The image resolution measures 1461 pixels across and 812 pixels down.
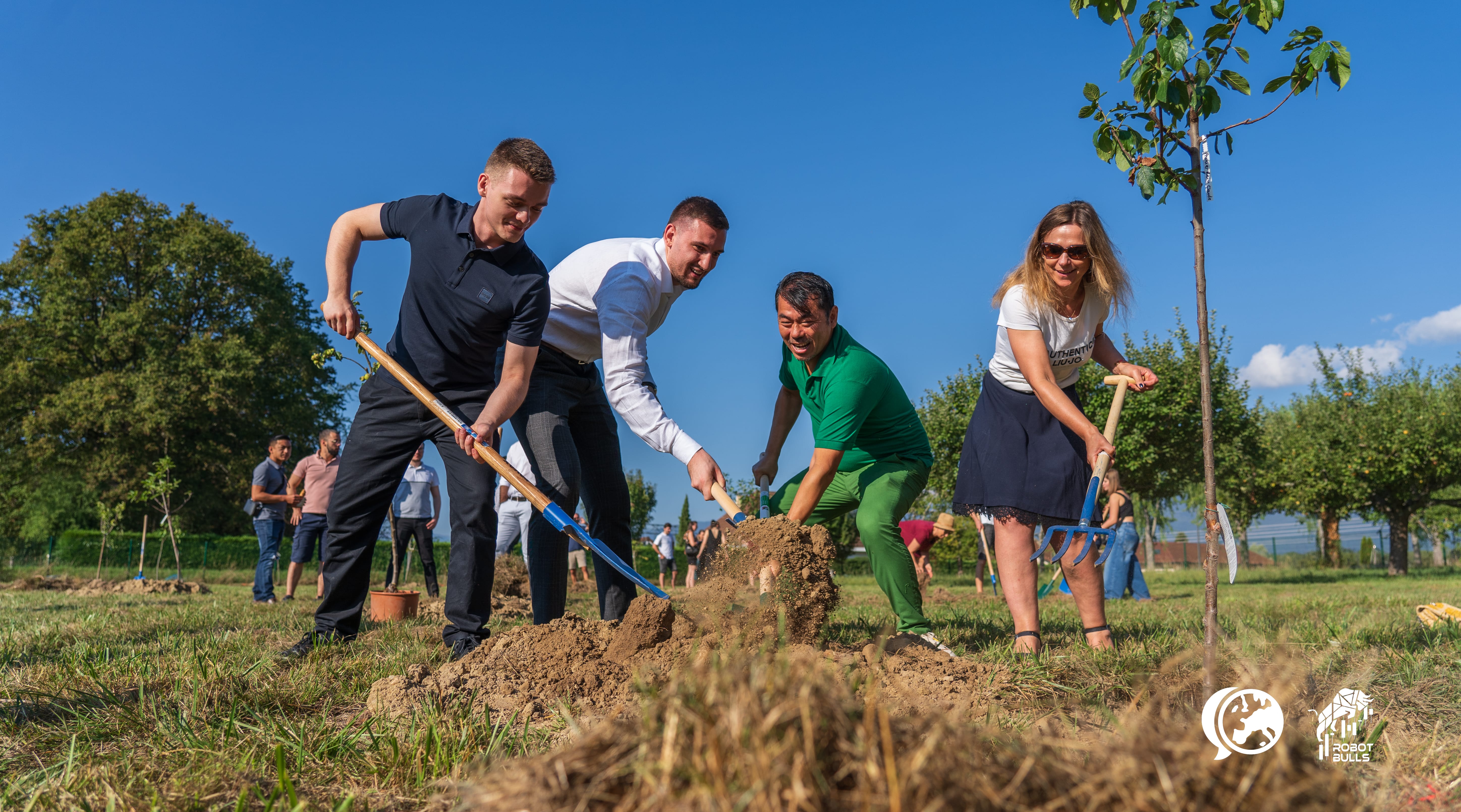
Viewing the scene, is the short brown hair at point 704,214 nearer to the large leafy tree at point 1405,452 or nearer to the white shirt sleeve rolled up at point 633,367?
the white shirt sleeve rolled up at point 633,367

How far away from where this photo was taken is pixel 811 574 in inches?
127

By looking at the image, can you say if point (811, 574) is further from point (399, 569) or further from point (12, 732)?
point (399, 569)

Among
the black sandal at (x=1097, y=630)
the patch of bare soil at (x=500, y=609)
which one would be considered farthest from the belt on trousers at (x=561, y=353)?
the black sandal at (x=1097, y=630)

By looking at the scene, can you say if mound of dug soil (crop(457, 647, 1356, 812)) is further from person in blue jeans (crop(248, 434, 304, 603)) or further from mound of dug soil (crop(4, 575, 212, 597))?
mound of dug soil (crop(4, 575, 212, 597))

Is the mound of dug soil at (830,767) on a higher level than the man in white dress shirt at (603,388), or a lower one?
lower

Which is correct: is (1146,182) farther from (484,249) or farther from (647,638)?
(484,249)

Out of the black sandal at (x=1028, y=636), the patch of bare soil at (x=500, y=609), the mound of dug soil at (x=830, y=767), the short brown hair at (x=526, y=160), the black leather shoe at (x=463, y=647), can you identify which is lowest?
the patch of bare soil at (x=500, y=609)

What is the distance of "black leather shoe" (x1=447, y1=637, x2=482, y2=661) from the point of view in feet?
11.6

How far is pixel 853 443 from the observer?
415 centimetres

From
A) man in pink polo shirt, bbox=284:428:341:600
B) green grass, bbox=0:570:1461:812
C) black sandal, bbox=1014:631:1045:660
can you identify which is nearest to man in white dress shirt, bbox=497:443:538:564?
man in pink polo shirt, bbox=284:428:341:600

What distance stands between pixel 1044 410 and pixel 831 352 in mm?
1033

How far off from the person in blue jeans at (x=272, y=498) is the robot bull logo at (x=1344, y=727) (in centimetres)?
960

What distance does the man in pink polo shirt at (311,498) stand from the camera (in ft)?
29.1

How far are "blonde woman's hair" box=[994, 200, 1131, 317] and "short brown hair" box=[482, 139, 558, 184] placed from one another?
217cm
